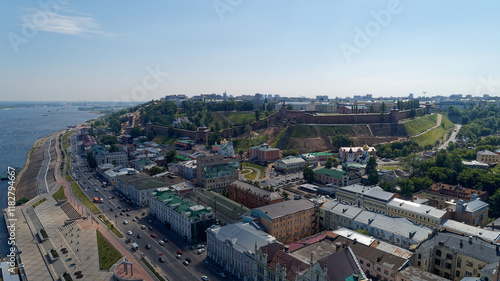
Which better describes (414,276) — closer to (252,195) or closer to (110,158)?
(252,195)

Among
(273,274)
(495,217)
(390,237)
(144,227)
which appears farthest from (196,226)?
(495,217)

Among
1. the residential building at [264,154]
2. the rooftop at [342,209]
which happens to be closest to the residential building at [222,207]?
the rooftop at [342,209]

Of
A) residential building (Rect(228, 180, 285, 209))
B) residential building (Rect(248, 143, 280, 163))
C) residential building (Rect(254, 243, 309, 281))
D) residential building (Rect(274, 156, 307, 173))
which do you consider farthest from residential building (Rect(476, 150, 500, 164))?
residential building (Rect(254, 243, 309, 281))

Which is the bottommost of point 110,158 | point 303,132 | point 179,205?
point 110,158

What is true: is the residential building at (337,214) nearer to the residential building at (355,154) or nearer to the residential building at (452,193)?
the residential building at (452,193)

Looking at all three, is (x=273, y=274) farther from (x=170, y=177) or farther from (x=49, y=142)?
(x=49, y=142)

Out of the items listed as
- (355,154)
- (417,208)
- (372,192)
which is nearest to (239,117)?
(355,154)
